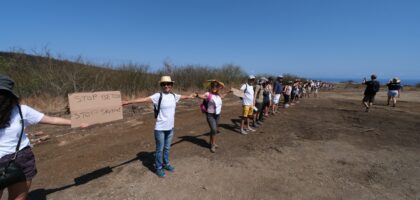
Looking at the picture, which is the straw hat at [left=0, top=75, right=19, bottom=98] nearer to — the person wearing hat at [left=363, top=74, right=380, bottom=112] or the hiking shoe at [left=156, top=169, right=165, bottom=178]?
the hiking shoe at [left=156, top=169, right=165, bottom=178]

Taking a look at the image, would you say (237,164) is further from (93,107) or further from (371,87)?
(371,87)

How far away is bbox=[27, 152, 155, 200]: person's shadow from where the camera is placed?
3756 mm

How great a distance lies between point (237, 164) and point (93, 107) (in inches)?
119

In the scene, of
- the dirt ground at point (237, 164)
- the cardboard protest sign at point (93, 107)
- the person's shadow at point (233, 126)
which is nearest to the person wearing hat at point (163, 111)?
the cardboard protest sign at point (93, 107)

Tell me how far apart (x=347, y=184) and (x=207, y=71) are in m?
23.1

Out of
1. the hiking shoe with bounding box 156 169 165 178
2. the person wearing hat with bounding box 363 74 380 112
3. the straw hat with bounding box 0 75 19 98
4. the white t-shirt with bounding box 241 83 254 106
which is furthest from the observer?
the person wearing hat with bounding box 363 74 380 112

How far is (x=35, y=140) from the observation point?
6680 millimetres

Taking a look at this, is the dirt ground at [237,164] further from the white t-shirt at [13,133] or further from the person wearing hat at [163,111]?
the white t-shirt at [13,133]

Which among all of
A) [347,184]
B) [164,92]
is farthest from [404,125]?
[164,92]

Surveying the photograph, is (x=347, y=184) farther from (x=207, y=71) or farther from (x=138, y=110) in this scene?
(x=207, y=71)

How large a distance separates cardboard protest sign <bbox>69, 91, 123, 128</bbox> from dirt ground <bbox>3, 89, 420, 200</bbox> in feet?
4.08

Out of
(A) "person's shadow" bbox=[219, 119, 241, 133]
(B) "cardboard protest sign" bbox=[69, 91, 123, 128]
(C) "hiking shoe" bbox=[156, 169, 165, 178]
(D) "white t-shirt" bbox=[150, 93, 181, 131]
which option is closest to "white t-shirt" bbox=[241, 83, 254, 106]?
(A) "person's shadow" bbox=[219, 119, 241, 133]

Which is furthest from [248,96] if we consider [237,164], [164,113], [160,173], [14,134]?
[14,134]

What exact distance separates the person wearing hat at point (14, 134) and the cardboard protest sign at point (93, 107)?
705 millimetres
